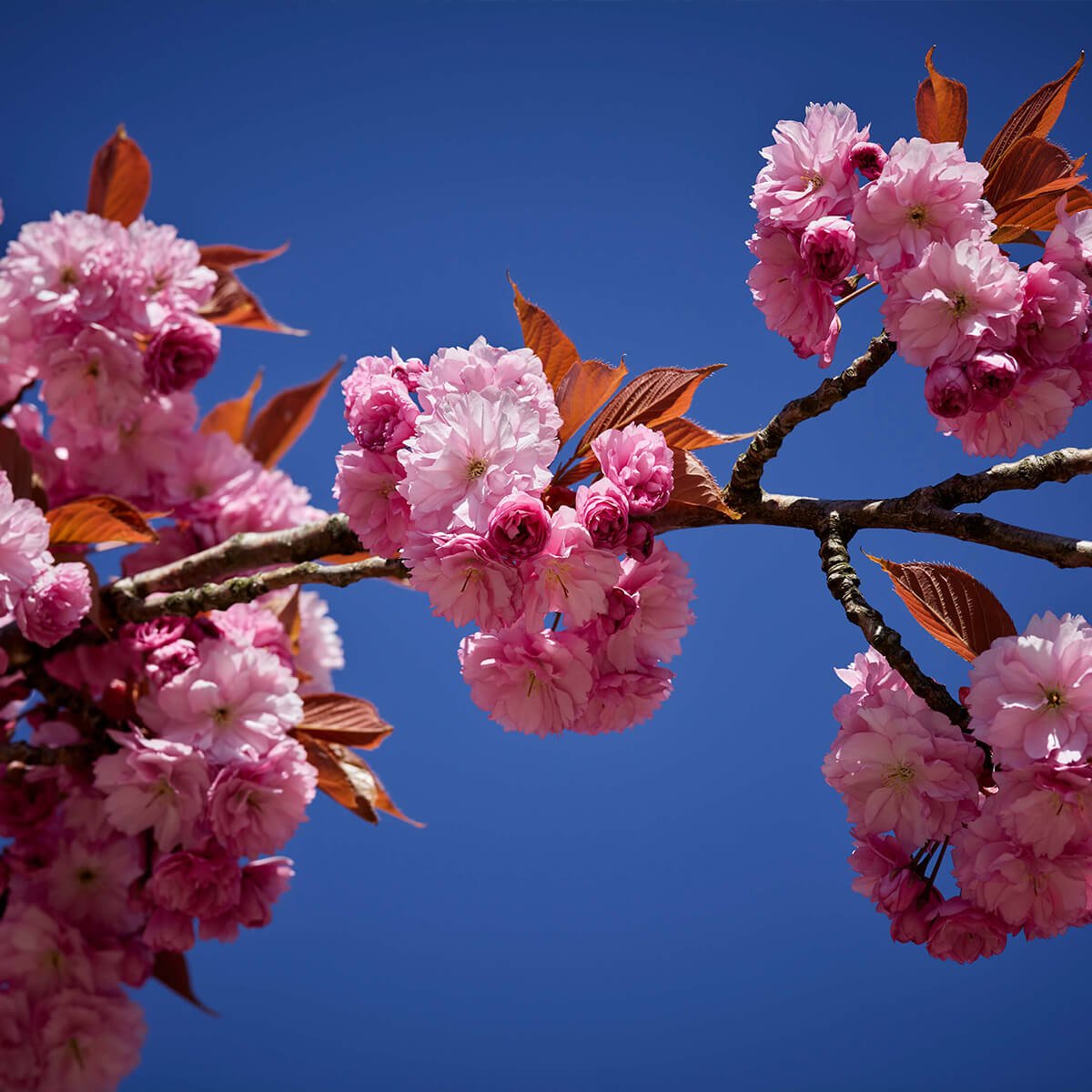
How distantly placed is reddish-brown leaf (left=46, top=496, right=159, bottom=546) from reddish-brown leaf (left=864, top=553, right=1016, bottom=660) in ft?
2.19

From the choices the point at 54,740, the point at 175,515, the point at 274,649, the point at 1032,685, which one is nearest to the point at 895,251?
the point at 1032,685

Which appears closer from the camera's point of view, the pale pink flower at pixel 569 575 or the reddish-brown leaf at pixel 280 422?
the pale pink flower at pixel 569 575

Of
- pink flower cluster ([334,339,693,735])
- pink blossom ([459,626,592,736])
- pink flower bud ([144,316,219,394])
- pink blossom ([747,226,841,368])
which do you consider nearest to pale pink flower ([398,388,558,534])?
pink flower cluster ([334,339,693,735])

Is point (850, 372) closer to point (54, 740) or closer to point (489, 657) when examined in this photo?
point (489, 657)

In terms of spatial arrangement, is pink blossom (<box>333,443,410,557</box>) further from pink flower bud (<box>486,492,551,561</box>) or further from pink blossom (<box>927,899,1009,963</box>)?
pink blossom (<box>927,899,1009,963</box>)

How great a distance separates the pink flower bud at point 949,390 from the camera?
2.33 feet

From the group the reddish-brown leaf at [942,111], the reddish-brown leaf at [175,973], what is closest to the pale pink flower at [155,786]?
the reddish-brown leaf at [175,973]

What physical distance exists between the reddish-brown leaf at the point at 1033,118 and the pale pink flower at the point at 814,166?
11cm

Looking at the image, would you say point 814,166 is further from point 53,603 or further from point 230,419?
point 230,419

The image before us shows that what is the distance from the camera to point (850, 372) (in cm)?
79

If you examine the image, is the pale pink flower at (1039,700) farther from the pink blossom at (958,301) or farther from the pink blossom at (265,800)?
the pink blossom at (265,800)

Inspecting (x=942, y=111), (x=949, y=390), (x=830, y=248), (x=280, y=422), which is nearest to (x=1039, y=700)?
(x=949, y=390)

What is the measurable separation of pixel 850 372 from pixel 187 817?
689 millimetres

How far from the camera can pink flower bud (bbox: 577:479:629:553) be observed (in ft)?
2.22
